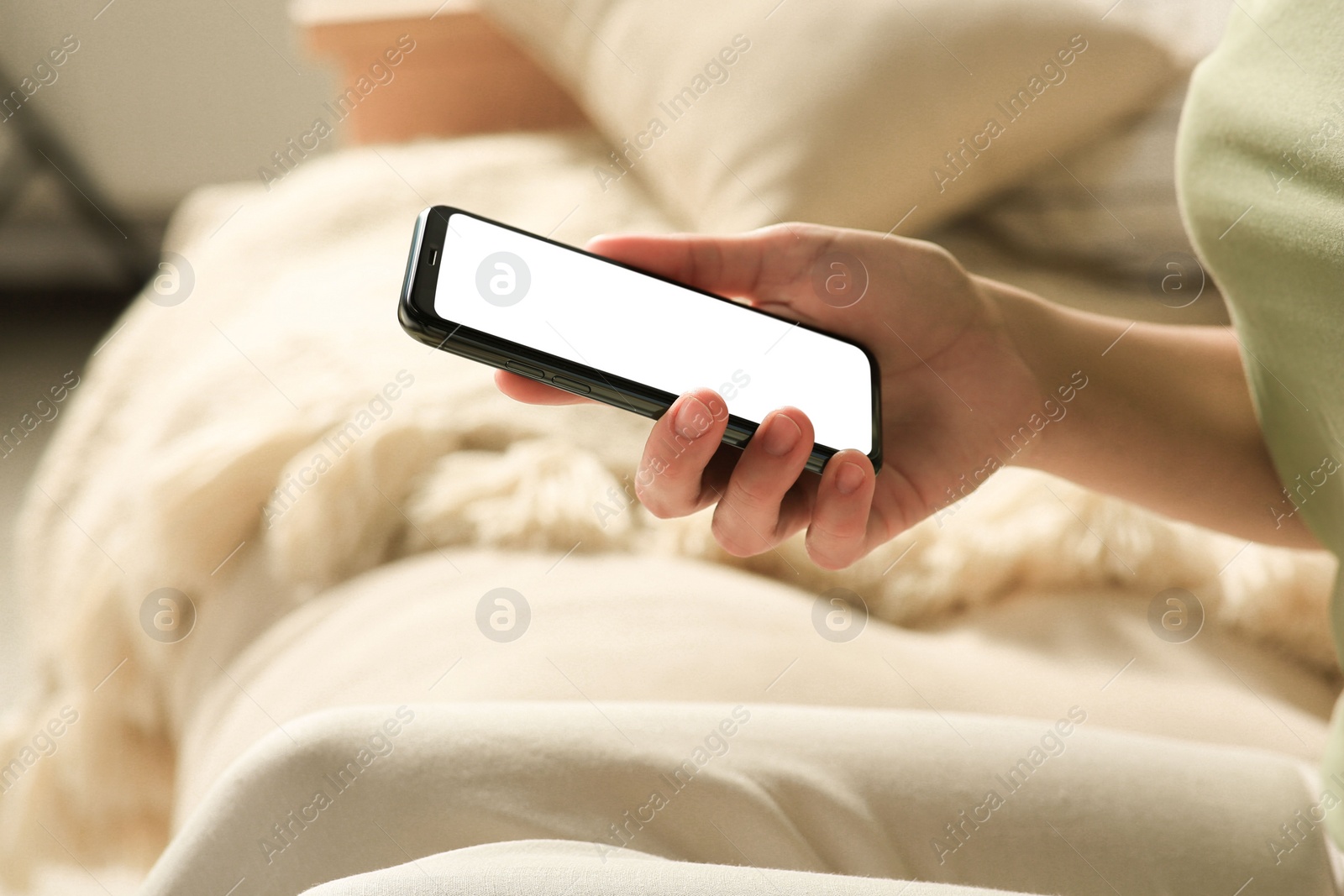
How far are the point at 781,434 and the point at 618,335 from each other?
0.09 meters

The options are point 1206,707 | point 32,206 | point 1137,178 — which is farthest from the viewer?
point 32,206

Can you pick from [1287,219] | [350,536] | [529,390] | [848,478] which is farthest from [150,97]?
[1287,219]

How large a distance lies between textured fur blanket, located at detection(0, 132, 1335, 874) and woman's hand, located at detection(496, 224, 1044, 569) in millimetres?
94

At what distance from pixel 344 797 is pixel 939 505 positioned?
33 cm

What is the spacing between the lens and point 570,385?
0.41m

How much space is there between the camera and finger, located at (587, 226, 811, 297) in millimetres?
452

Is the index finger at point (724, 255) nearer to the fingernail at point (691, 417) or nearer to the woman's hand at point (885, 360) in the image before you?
the woman's hand at point (885, 360)

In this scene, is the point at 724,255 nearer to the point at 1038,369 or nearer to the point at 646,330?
the point at 646,330

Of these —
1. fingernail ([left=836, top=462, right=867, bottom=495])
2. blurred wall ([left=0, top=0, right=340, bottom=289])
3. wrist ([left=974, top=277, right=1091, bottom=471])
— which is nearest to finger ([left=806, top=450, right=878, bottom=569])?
fingernail ([left=836, top=462, right=867, bottom=495])

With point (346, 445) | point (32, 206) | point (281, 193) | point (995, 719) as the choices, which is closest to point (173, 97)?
point (32, 206)

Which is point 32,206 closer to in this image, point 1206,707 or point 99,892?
point 99,892

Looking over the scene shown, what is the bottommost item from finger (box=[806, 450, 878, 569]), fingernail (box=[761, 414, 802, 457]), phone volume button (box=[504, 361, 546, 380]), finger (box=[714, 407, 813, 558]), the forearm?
the forearm

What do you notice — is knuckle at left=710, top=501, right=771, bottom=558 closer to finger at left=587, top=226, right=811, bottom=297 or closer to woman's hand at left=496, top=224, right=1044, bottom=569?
woman's hand at left=496, top=224, right=1044, bottom=569

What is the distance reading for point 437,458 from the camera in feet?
1.92
